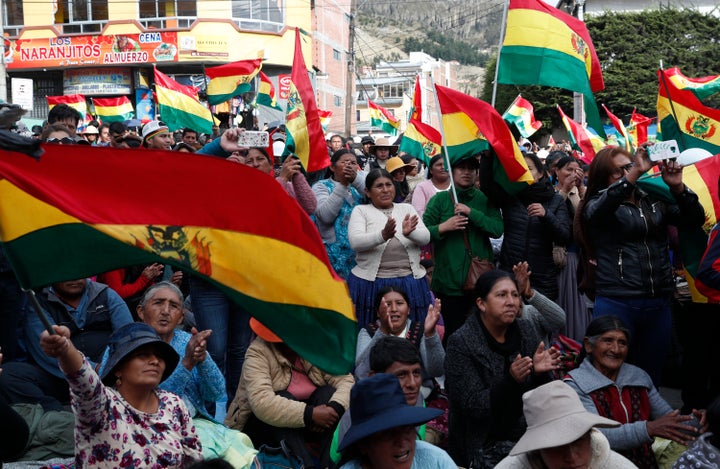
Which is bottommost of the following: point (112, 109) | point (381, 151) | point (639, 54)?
point (639, 54)

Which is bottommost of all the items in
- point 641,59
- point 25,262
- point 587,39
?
point 641,59

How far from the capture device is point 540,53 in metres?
→ 8.17

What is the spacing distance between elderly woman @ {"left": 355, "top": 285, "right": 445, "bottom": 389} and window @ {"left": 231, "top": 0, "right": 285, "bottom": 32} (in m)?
34.6

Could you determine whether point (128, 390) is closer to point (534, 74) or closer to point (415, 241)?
point (415, 241)

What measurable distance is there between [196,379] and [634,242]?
3.12m

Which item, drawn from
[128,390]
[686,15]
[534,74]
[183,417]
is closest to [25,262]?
[128,390]

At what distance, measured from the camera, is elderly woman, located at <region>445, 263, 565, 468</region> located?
16.1 ft

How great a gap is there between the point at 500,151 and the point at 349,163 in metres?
1.47

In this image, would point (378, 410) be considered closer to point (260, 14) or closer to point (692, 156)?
point (692, 156)

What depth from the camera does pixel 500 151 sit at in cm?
728

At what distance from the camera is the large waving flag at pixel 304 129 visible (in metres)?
8.10

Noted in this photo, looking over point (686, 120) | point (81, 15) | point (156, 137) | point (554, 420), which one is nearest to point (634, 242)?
point (554, 420)

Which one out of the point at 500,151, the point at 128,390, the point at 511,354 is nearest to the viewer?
the point at 128,390

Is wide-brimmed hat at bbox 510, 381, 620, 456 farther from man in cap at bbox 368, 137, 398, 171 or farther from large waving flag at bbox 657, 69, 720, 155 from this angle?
man in cap at bbox 368, 137, 398, 171
